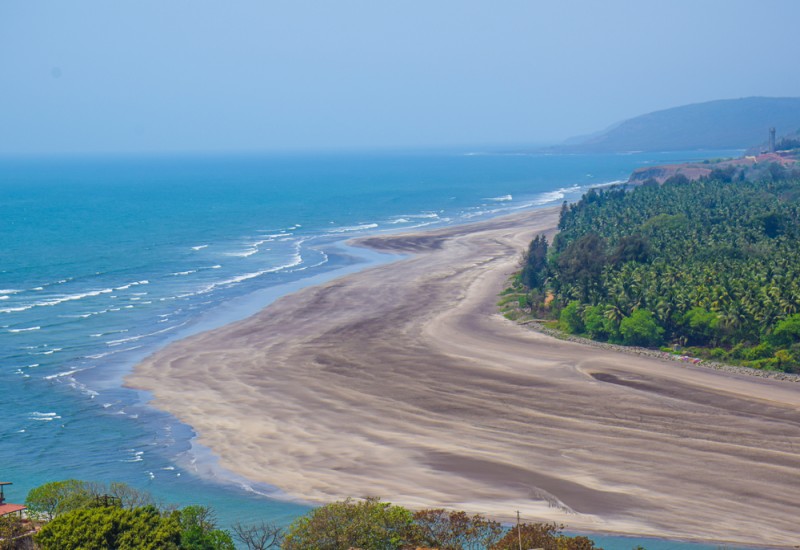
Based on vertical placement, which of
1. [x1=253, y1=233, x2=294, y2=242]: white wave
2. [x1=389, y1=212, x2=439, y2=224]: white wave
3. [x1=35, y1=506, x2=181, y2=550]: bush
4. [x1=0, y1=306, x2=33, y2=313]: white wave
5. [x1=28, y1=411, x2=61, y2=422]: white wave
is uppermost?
[x1=35, y1=506, x2=181, y2=550]: bush

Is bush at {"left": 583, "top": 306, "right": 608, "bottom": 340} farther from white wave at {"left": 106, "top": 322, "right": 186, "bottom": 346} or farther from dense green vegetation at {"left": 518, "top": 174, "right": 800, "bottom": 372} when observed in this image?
white wave at {"left": 106, "top": 322, "right": 186, "bottom": 346}

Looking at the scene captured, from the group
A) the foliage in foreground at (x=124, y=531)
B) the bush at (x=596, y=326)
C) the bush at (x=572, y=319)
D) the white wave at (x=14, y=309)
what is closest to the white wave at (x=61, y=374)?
the white wave at (x=14, y=309)

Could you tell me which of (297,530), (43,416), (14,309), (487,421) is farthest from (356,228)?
(297,530)

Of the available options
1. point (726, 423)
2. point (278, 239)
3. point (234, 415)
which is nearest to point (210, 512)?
point (234, 415)

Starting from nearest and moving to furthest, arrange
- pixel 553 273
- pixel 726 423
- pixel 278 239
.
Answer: pixel 726 423 → pixel 553 273 → pixel 278 239

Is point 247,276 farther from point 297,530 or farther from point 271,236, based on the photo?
point 297,530

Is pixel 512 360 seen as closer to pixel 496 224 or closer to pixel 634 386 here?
pixel 634 386

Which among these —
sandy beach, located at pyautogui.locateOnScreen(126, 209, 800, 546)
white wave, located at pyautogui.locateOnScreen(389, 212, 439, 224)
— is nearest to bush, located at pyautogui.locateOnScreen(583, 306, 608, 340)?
sandy beach, located at pyautogui.locateOnScreen(126, 209, 800, 546)
